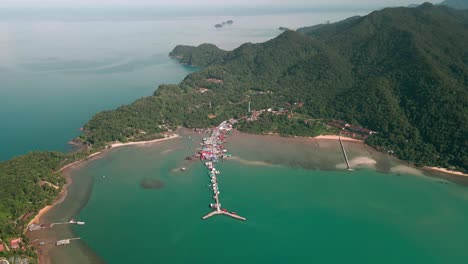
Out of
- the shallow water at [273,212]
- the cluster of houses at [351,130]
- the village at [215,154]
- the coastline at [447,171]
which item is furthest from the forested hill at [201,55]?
the coastline at [447,171]

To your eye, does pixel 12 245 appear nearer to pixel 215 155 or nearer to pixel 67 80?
pixel 215 155

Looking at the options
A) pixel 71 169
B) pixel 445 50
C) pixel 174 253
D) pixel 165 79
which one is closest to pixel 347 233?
pixel 174 253

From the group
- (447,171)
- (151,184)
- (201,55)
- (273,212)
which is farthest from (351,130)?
(201,55)

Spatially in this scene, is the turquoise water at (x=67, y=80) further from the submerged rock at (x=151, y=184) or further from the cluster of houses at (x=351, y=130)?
the cluster of houses at (x=351, y=130)

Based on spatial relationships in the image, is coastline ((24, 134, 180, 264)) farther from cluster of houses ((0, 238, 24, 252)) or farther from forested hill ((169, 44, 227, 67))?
forested hill ((169, 44, 227, 67))

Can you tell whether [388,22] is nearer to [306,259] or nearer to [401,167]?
[401,167]

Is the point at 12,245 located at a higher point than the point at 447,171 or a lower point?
higher

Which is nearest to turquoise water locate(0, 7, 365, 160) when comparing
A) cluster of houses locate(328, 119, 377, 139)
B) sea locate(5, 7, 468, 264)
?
sea locate(5, 7, 468, 264)
